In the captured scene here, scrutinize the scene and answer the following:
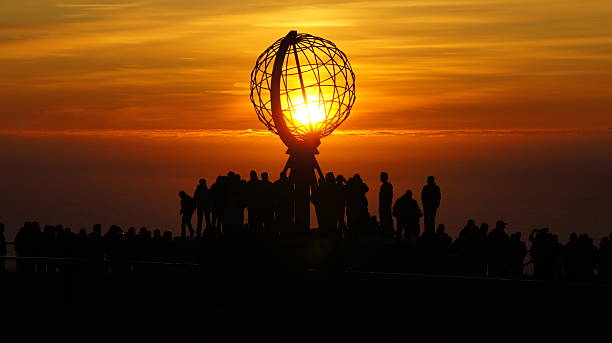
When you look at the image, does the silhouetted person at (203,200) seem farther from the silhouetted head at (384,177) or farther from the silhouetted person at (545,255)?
the silhouetted person at (545,255)

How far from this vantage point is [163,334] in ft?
108

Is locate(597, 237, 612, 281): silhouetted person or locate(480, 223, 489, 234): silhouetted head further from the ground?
locate(480, 223, 489, 234): silhouetted head

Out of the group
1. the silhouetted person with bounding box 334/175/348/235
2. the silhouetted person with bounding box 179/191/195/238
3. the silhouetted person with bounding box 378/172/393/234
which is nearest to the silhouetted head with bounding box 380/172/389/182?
the silhouetted person with bounding box 378/172/393/234

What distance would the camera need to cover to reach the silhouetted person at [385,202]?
36.9 metres

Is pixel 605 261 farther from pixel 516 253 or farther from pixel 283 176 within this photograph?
pixel 283 176

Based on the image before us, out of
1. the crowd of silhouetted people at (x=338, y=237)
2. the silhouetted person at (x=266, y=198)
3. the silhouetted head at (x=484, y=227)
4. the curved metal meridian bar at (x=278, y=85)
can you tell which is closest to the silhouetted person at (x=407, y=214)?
the crowd of silhouetted people at (x=338, y=237)

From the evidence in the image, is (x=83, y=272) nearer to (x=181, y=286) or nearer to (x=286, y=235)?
(x=181, y=286)

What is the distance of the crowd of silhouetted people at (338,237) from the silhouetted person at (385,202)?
3 centimetres

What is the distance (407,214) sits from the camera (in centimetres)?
3684

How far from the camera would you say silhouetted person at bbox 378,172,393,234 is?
3688 centimetres

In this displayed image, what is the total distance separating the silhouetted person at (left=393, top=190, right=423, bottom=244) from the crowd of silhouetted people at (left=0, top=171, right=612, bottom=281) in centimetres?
2

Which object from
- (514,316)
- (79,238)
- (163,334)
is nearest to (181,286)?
(163,334)

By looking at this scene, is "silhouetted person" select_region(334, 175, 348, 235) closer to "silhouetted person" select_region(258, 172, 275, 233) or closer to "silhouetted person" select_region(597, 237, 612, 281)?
"silhouetted person" select_region(258, 172, 275, 233)

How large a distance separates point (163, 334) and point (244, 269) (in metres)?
2.84
